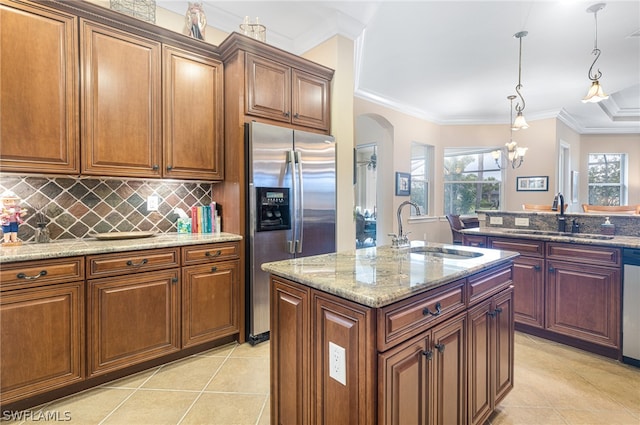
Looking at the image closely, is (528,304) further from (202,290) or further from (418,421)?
(202,290)

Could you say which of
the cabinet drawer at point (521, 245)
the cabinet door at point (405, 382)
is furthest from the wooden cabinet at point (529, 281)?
the cabinet door at point (405, 382)

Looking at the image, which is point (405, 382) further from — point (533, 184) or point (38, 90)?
point (533, 184)

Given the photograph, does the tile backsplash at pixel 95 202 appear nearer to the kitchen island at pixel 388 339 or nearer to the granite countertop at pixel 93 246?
the granite countertop at pixel 93 246

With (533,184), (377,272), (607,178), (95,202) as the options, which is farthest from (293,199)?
(607,178)

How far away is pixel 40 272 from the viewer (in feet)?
6.01

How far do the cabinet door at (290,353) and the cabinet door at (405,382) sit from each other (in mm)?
361

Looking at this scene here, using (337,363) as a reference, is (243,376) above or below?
below

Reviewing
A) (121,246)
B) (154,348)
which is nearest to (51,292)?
(121,246)

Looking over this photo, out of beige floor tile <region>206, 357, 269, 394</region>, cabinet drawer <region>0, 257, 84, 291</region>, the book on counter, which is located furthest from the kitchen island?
the book on counter

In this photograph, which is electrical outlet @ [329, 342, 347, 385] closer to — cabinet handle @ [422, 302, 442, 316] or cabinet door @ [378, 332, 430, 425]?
cabinet door @ [378, 332, 430, 425]

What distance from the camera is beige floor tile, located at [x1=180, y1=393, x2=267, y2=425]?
1802 millimetres

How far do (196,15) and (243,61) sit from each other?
615 millimetres

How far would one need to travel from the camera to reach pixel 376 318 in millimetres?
1080

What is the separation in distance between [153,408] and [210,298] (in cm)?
82
